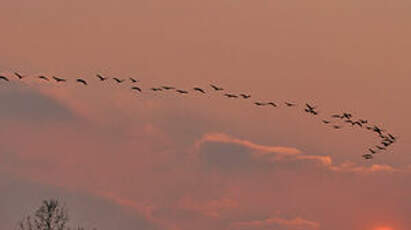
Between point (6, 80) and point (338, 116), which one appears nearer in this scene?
point (6, 80)

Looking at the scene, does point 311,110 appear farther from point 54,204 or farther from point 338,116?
point 54,204

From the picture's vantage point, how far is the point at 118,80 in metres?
55.6

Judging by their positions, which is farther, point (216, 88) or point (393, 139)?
point (393, 139)

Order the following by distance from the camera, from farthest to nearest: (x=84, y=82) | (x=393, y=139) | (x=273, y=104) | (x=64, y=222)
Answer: (x=64, y=222), (x=393, y=139), (x=273, y=104), (x=84, y=82)

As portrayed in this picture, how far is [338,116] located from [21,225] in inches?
2235

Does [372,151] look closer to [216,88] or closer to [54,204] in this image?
[216,88]

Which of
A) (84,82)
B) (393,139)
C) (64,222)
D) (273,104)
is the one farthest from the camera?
(64,222)

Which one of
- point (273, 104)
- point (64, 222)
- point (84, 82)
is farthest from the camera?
point (64, 222)

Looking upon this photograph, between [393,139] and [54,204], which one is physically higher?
[54,204]

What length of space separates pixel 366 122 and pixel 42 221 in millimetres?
49702

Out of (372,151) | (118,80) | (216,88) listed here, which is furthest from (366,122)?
(118,80)

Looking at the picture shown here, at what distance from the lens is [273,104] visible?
59375mm

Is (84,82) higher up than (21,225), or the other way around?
(21,225)

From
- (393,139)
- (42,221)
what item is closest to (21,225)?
(42,221)
